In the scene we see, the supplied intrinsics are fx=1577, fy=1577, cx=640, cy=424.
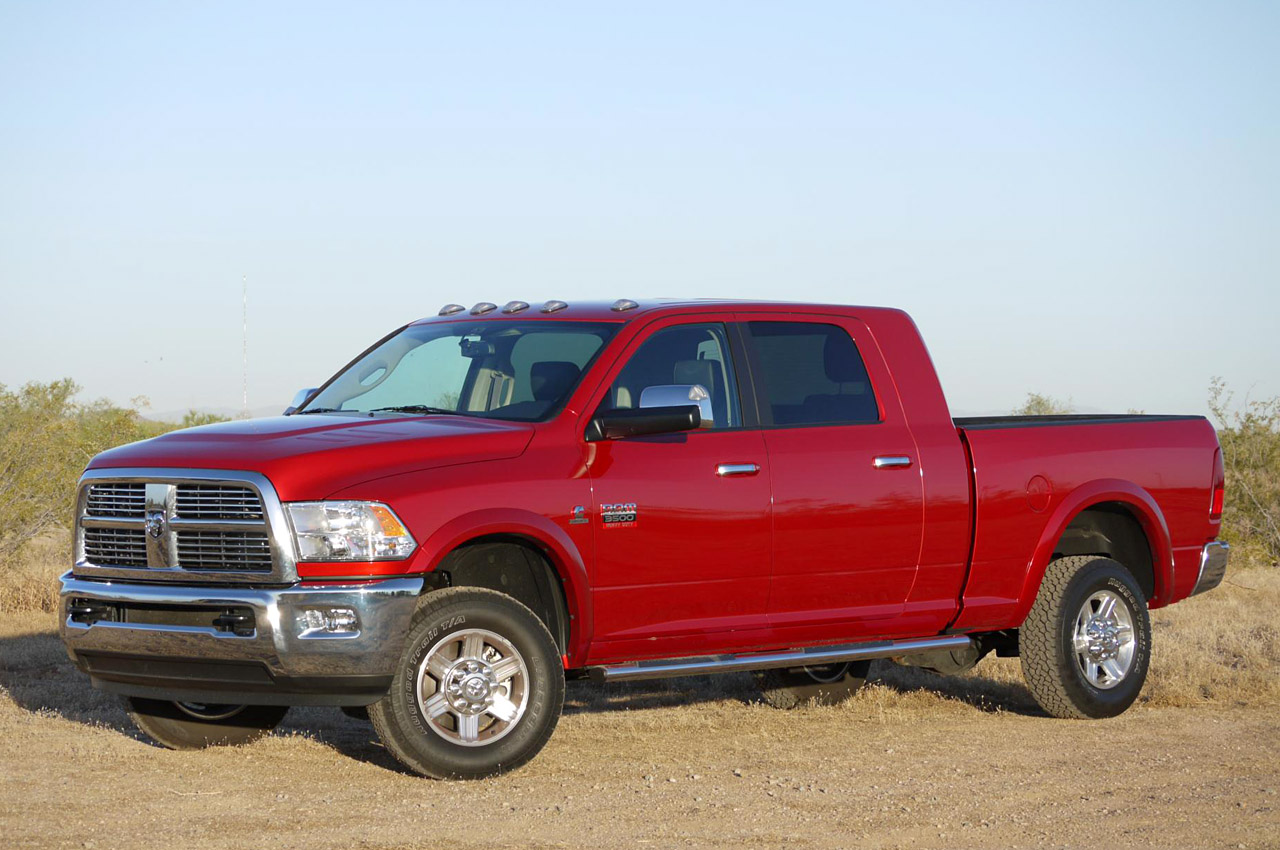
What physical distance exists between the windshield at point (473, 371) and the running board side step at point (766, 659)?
122 centimetres

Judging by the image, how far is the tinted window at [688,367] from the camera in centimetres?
746

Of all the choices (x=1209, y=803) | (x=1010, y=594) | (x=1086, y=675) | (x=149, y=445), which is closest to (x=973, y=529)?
(x=1010, y=594)

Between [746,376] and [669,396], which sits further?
[746,376]

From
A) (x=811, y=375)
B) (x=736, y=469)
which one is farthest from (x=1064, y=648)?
(x=736, y=469)

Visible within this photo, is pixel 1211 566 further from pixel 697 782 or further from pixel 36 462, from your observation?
pixel 36 462

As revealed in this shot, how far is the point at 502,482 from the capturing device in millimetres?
6742

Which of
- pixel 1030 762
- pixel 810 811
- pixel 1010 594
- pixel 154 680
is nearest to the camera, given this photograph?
pixel 810 811

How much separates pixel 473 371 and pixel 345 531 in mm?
1669

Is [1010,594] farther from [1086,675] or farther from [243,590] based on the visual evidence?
[243,590]

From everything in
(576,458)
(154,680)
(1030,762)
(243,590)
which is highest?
(576,458)

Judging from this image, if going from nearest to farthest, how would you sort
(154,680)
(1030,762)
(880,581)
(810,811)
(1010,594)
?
(810,811), (154,680), (1030,762), (880,581), (1010,594)

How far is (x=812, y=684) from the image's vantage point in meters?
9.37

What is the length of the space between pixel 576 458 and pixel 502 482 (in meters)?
0.42

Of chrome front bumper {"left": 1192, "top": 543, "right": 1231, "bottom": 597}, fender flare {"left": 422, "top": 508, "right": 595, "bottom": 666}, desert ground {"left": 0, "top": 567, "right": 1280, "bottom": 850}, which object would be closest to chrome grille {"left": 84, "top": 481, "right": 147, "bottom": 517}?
desert ground {"left": 0, "top": 567, "right": 1280, "bottom": 850}
